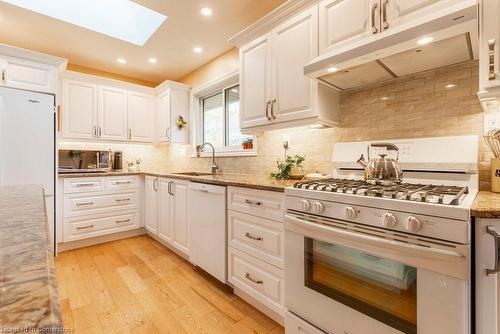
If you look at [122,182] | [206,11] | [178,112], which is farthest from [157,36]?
A: [122,182]

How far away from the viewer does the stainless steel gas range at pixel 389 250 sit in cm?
86

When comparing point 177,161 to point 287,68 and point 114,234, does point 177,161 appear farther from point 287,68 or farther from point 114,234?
point 287,68

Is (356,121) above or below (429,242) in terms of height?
above

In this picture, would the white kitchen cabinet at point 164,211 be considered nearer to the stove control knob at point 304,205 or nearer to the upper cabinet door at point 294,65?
the upper cabinet door at point 294,65

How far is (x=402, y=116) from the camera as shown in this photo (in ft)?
5.30

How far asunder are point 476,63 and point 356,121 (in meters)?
0.71

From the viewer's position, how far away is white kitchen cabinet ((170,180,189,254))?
2494mm

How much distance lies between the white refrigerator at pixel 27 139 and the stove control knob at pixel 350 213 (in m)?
2.79

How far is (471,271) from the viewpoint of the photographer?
86 centimetres

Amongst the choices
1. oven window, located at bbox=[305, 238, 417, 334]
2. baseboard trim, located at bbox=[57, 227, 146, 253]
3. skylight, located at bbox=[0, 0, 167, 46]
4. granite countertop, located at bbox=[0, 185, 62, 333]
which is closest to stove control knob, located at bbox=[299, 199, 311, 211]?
oven window, located at bbox=[305, 238, 417, 334]

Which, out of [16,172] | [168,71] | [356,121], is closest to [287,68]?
[356,121]

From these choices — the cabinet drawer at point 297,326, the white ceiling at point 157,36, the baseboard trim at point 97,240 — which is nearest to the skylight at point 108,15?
the white ceiling at point 157,36

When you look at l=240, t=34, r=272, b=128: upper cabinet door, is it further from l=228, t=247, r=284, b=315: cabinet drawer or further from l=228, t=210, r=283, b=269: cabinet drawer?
l=228, t=247, r=284, b=315: cabinet drawer

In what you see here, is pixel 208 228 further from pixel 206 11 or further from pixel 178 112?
pixel 178 112
